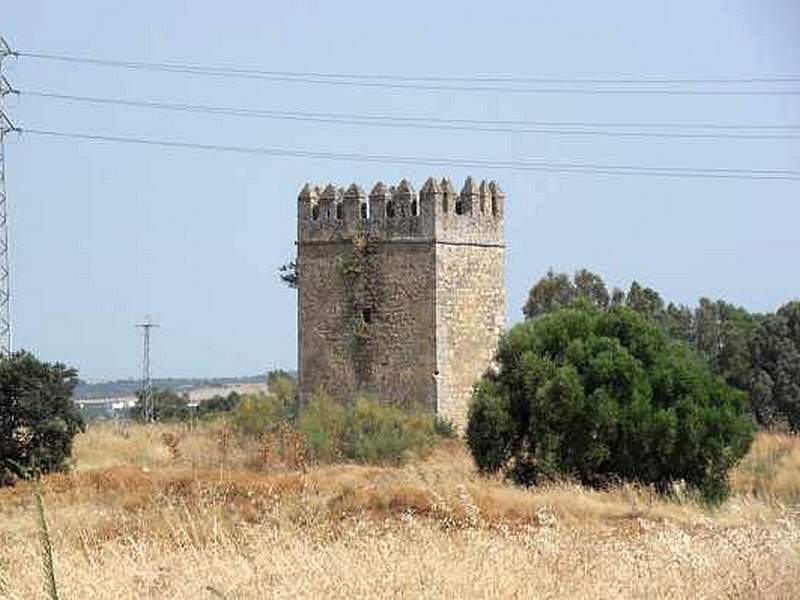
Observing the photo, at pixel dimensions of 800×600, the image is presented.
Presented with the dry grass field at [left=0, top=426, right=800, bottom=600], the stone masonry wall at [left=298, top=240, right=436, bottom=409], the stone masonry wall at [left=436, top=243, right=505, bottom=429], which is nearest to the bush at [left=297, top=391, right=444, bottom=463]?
the stone masonry wall at [left=298, top=240, right=436, bottom=409]

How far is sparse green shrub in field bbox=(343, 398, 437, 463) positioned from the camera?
91.4 feet

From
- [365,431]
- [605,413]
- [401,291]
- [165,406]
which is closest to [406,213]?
[401,291]

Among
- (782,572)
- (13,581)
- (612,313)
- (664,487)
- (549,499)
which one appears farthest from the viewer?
(612,313)

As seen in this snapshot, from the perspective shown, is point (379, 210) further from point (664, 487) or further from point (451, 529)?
point (451, 529)

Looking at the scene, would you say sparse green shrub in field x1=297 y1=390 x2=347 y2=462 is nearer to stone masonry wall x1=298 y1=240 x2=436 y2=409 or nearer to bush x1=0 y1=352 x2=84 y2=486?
stone masonry wall x1=298 y1=240 x2=436 y2=409

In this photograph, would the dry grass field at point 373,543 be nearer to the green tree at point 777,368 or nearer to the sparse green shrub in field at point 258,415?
the sparse green shrub in field at point 258,415

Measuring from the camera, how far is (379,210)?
1235 inches

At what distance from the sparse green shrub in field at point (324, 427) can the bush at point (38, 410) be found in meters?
5.17

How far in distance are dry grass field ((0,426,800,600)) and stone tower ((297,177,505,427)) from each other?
476 inches

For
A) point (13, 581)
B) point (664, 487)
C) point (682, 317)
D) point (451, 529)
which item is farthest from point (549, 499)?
point (682, 317)

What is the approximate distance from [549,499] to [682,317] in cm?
3494

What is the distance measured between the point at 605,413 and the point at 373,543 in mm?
12096

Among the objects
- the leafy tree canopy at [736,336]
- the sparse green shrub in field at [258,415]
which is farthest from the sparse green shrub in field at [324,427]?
the leafy tree canopy at [736,336]

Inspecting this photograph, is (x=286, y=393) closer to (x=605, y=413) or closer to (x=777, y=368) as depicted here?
(x=605, y=413)
